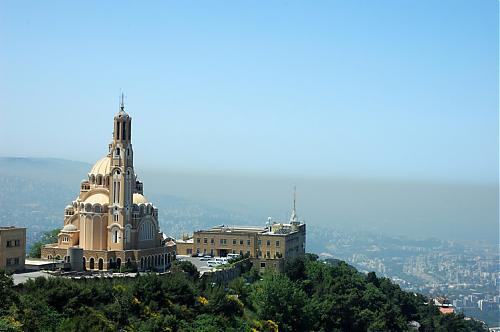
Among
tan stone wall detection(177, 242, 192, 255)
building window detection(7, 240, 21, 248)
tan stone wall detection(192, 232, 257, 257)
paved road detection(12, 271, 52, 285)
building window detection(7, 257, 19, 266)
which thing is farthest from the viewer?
tan stone wall detection(177, 242, 192, 255)

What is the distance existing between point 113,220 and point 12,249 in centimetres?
671

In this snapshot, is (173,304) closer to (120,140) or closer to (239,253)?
(120,140)

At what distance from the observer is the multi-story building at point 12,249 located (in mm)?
43641

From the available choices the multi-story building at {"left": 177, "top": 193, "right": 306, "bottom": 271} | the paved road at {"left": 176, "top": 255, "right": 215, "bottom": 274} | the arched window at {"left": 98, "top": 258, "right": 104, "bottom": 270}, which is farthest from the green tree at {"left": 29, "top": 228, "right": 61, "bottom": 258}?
the multi-story building at {"left": 177, "top": 193, "right": 306, "bottom": 271}

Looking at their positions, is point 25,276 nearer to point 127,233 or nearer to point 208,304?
point 127,233

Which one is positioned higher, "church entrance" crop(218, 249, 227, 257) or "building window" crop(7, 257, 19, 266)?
"building window" crop(7, 257, 19, 266)

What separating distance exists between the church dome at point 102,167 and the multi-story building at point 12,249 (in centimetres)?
693

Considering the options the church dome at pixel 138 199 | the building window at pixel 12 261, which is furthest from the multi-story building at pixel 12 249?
the church dome at pixel 138 199

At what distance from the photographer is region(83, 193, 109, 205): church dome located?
49.7m

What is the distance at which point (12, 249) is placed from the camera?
4447 centimetres

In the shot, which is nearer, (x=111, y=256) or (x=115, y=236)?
(x=111, y=256)

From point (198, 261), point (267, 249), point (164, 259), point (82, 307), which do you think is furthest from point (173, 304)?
point (267, 249)

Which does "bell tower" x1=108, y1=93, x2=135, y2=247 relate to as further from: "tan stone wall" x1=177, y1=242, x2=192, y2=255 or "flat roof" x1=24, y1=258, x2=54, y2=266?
"tan stone wall" x1=177, y1=242, x2=192, y2=255

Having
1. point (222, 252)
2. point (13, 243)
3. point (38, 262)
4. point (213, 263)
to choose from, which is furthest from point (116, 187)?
point (222, 252)
